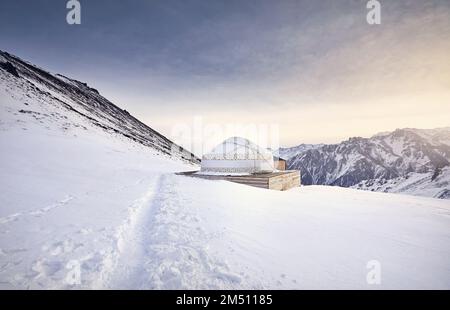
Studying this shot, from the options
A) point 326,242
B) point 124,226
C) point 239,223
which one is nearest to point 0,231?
point 124,226

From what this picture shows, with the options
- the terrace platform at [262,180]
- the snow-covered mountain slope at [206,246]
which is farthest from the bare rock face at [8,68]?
the snow-covered mountain slope at [206,246]

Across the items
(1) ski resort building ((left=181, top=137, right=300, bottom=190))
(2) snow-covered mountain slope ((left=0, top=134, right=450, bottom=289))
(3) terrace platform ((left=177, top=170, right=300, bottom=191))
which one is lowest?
(2) snow-covered mountain slope ((left=0, top=134, right=450, bottom=289))

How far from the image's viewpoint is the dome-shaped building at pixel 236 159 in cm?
1881

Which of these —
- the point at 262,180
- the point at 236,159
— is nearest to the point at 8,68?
the point at 236,159

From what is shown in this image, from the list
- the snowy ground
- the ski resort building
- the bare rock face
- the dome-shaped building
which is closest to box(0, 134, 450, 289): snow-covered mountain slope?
the snowy ground

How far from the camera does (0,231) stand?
4605 millimetres

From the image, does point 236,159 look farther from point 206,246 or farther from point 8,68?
point 8,68

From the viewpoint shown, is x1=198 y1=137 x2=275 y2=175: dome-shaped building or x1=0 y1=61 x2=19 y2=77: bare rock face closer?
x1=198 y1=137 x2=275 y2=175: dome-shaped building

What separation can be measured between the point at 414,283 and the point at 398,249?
1390 millimetres

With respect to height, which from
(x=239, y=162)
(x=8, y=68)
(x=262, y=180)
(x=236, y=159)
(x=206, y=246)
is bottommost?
(x=206, y=246)

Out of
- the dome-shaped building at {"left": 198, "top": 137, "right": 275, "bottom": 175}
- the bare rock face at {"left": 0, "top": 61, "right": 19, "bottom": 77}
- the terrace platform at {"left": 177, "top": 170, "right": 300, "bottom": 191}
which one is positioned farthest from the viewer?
the bare rock face at {"left": 0, "top": 61, "right": 19, "bottom": 77}

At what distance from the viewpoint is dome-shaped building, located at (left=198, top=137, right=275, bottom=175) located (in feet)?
61.7

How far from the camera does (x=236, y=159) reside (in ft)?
62.2

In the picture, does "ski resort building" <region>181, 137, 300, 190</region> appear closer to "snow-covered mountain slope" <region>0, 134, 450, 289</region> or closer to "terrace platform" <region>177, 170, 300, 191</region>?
"terrace platform" <region>177, 170, 300, 191</region>
